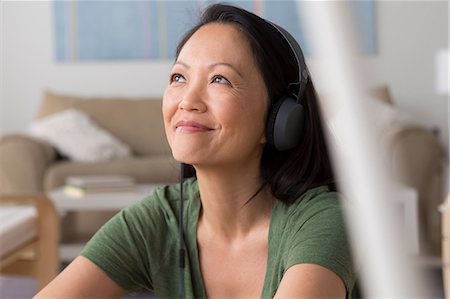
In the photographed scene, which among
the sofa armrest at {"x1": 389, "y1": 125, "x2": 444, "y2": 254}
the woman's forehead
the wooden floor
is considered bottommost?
the wooden floor

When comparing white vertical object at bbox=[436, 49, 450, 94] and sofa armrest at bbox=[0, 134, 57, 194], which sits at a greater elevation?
white vertical object at bbox=[436, 49, 450, 94]

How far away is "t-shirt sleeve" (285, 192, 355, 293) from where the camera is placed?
3.44ft

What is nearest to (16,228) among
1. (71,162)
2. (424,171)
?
(71,162)

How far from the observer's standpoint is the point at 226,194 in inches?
50.1

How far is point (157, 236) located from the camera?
1.29 metres

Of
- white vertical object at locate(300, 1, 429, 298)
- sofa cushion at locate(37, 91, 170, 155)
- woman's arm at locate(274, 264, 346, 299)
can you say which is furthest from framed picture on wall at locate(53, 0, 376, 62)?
white vertical object at locate(300, 1, 429, 298)

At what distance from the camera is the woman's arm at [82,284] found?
1.17 m

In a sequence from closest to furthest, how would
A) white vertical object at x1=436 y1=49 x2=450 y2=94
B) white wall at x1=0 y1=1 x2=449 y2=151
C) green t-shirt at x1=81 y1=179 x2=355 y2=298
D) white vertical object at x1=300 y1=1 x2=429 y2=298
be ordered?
1. white vertical object at x1=300 y1=1 x2=429 y2=298
2. green t-shirt at x1=81 y1=179 x2=355 y2=298
3. white vertical object at x1=436 y1=49 x2=450 y2=94
4. white wall at x1=0 y1=1 x2=449 y2=151

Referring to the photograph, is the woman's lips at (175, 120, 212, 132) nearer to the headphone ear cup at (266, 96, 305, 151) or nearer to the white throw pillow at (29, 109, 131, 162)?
the headphone ear cup at (266, 96, 305, 151)

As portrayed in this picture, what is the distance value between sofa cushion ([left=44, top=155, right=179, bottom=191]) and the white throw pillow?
0.19 meters

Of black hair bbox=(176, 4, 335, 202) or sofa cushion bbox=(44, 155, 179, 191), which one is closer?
black hair bbox=(176, 4, 335, 202)

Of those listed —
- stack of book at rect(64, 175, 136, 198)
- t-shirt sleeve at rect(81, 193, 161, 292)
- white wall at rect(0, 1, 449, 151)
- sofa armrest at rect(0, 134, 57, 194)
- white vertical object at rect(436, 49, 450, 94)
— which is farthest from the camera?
white wall at rect(0, 1, 449, 151)

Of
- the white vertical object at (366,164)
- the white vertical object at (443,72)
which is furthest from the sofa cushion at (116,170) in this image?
the white vertical object at (366,164)

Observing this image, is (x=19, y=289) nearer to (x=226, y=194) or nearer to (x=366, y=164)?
(x=226, y=194)
